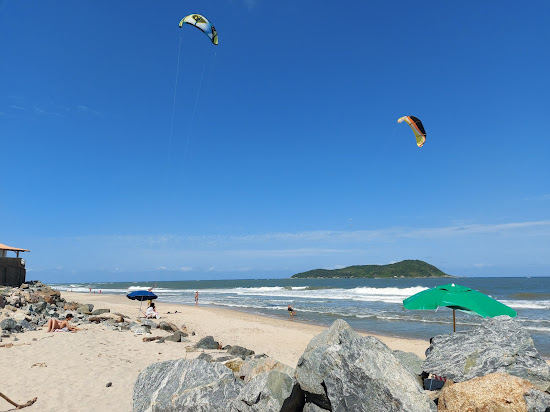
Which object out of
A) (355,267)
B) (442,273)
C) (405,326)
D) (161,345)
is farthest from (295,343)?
(355,267)

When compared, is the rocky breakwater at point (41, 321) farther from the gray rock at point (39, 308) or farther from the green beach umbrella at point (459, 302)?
the green beach umbrella at point (459, 302)

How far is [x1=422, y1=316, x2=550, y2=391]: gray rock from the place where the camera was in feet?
16.6

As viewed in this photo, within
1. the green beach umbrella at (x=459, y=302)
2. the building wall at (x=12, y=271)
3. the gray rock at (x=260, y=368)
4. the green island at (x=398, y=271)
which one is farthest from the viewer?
the green island at (x=398, y=271)

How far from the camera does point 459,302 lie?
7.21m

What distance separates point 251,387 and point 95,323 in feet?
46.5

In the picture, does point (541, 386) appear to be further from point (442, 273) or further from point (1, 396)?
point (442, 273)

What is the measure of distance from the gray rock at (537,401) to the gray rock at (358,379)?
0.90 m

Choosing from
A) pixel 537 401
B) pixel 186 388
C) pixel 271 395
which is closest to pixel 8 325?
pixel 186 388

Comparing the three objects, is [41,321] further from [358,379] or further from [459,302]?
[459,302]

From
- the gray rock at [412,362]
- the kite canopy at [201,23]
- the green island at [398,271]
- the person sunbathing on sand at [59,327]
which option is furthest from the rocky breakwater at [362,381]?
the green island at [398,271]

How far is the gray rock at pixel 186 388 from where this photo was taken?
5.01 m

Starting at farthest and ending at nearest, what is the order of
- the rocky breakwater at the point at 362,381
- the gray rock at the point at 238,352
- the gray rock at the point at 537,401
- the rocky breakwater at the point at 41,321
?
the rocky breakwater at the point at 41,321 → the gray rock at the point at 238,352 → the rocky breakwater at the point at 362,381 → the gray rock at the point at 537,401

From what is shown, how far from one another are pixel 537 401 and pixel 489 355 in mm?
1846

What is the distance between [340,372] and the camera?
444 centimetres
